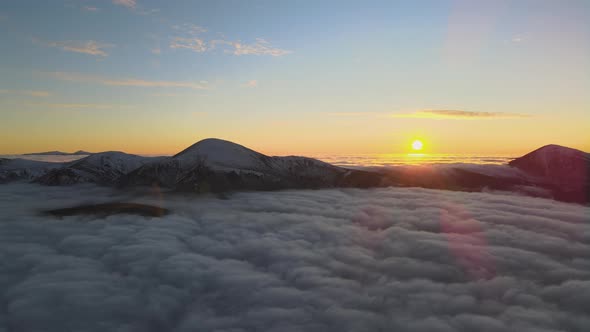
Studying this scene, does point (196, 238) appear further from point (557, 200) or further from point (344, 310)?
point (557, 200)

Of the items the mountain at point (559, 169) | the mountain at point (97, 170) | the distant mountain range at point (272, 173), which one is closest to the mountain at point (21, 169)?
the distant mountain range at point (272, 173)

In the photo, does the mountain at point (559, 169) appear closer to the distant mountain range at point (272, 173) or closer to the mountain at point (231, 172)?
the distant mountain range at point (272, 173)

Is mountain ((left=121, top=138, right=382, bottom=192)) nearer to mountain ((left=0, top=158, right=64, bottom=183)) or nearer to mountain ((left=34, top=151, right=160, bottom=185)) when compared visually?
mountain ((left=34, top=151, right=160, bottom=185))

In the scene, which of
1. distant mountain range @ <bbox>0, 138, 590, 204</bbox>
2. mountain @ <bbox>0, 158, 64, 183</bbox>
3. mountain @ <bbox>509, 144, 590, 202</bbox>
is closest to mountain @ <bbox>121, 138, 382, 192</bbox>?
distant mountain range @ <bbox>0, 138, 590, 204</bbox>

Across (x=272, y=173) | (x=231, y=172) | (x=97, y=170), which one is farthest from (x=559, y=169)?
(x=97, y=170)

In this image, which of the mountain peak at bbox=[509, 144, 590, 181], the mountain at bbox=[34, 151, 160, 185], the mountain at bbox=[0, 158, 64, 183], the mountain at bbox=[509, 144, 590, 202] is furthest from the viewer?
the mountain at bbox=[0, 158, 64, 183]

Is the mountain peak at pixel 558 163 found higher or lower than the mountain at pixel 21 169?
higher
